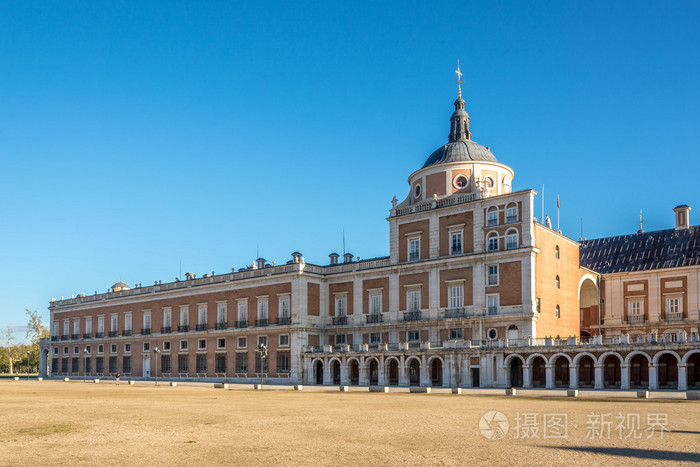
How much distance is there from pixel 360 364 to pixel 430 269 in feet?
33.6

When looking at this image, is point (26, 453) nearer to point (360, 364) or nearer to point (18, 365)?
point (360, 364)

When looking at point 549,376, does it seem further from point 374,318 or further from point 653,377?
point 374,318

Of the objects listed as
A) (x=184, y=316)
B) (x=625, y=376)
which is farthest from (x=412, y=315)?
(x=184, y=316)

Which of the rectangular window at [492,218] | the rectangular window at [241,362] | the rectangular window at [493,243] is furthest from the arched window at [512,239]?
the rectangular window at [241,362]

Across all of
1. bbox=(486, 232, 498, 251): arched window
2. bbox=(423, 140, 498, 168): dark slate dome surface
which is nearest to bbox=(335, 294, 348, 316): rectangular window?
bbox=(423, 140, 498, 168): dark slate dome surface

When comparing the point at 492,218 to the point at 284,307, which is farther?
the point at 284,307

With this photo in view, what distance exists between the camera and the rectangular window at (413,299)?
2410 inches

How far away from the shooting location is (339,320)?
222ft

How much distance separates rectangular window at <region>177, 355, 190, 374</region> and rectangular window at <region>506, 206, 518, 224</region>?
131 ft

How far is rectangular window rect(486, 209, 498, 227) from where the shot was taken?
57.1 m

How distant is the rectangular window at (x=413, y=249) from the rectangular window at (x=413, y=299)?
116 inches

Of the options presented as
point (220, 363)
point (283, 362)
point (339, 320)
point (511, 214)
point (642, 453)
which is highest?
point (511, 214)

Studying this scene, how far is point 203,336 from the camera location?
7538 cm

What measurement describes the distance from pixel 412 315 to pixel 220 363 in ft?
77.1
